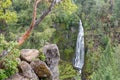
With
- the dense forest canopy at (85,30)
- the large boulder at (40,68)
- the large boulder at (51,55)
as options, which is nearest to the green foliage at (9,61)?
the large boulder at (40,68)

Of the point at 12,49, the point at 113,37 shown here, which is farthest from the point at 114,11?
the point at 12,49

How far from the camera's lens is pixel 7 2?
478 inches

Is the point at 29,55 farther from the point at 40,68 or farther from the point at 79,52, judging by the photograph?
the point at 79,52

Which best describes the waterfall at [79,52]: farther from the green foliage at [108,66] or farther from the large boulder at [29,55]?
the large boulder at [29,55]

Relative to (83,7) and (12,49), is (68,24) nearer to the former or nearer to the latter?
(83,7)

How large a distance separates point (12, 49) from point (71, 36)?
769 inches

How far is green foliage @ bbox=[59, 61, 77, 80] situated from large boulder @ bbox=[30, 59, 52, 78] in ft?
41.2

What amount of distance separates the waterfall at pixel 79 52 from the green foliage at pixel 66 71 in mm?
1525

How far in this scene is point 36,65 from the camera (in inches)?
402

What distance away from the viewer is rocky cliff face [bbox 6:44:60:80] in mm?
9641

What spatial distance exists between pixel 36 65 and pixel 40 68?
178 millimetres

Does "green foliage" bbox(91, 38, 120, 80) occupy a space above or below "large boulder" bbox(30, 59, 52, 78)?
below

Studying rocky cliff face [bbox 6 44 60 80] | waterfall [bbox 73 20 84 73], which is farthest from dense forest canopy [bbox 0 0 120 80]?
rocky cliff face [bbox 6 44 60 80]

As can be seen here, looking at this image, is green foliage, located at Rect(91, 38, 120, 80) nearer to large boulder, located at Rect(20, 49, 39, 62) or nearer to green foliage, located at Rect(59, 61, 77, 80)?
green foliage, located at Rect(59, 61, 77, 80)
